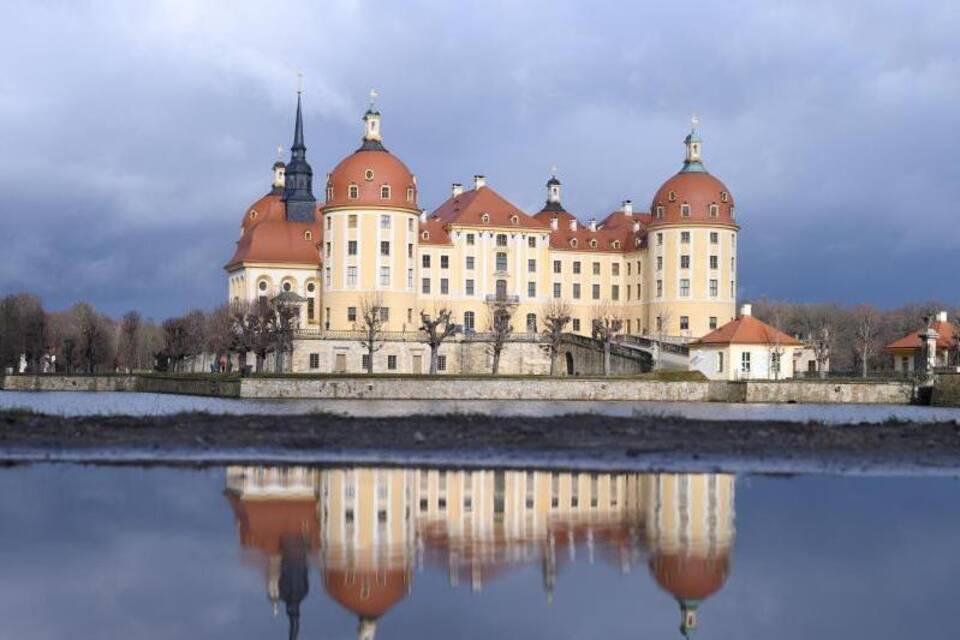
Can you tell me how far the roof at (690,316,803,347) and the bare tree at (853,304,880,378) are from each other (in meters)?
9.08

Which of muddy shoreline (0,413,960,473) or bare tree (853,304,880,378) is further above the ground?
bare tree (853,304,880,378)

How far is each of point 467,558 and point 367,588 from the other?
177cm

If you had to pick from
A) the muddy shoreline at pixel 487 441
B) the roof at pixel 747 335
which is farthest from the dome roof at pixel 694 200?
the muddy shoreline at pixel 487 441

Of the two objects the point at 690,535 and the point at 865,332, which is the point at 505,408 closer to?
the point at 690,535

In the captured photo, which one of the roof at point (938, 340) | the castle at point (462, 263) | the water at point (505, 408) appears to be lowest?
the water at point (505, 408)

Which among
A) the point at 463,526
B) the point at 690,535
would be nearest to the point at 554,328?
the point at 463,526

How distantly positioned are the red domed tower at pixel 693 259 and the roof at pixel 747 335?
1308 cm

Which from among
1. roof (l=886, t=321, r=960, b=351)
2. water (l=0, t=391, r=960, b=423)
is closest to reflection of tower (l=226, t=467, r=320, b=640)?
water (l=0, t=391, r=960, b=423)

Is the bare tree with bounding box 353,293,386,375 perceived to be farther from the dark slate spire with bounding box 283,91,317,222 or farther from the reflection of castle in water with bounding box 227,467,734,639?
the reflection of castle in water with bounding box 227,467,734,639

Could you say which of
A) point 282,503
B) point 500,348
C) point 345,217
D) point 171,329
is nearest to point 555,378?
point 500,348

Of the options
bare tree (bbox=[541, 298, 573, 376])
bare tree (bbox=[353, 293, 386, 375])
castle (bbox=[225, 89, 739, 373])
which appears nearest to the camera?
bare tree (bbox=[353, 293, 386, 375])

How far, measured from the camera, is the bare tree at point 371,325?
75750 mm

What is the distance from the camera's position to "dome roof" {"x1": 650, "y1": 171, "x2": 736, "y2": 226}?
87.2m

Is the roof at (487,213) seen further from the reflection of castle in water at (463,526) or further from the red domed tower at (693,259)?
the reflection of castle in water at (463,526)
